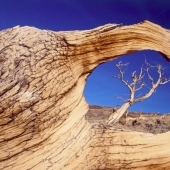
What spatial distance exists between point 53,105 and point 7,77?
0.47m

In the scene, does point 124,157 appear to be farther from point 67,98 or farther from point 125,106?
point 125,106

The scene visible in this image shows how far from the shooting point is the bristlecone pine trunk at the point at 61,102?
8.23ft

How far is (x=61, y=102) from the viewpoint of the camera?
2.70 metres

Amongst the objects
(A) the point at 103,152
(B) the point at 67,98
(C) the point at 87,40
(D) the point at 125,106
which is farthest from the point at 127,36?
(D) the point at 125,106

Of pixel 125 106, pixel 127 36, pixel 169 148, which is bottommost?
pixel 169 148

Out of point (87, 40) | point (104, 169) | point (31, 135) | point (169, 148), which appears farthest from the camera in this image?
point (169, 148)

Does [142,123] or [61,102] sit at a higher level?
[142,123]

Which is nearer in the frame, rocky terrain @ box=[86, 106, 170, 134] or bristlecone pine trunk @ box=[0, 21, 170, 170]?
bristlecone pine trunk @ box=[0, 21, 170, 170]

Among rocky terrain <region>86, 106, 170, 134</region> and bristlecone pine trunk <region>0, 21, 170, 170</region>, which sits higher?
rocky terrain <region>86, 106, 170, 134</region>

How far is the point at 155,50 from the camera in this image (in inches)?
121

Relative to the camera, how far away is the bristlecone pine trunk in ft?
8.23

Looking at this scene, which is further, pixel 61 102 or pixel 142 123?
pixel 142 123

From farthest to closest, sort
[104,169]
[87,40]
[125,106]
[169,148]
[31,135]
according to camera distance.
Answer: [125,106]
[169,148]
[104,169]
[87,40]
[31,135]

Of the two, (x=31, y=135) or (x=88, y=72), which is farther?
(x=88, y=72)
